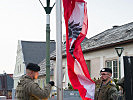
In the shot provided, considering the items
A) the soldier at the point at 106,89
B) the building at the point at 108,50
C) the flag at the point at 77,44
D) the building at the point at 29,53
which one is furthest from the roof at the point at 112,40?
the building at the point at 29,53

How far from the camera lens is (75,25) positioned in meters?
7.22

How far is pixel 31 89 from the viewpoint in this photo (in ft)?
20.2

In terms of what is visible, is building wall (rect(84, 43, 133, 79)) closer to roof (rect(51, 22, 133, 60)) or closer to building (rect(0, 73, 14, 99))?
roof (rect(51, 22, 133, 60))

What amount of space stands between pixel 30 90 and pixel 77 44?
155 cm

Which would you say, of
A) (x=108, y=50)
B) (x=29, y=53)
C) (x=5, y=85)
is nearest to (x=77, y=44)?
(x=108, y=50)

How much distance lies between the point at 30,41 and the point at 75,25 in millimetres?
50329

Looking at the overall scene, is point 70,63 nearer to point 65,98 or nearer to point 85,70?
point 85,70

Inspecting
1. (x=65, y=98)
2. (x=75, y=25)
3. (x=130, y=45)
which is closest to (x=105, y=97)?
(x=75, y=25)

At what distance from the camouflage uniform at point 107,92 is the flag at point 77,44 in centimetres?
17

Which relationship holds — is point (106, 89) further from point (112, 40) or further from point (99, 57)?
point (99, 57)

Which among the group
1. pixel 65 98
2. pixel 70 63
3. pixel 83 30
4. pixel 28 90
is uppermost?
pixel 83 30

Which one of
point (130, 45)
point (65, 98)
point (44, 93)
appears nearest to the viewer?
point (44, 93)

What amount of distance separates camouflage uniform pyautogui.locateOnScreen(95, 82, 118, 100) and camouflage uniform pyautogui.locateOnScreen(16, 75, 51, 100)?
1.51m

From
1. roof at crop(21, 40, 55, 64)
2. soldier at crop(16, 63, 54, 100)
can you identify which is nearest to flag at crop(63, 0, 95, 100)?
soldier at crop(16, 63, 54, 100)
